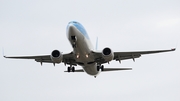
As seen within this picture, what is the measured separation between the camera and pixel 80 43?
30.4 metres

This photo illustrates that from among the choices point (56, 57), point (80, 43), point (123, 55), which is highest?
point (80, 43)

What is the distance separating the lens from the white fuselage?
97.5ft

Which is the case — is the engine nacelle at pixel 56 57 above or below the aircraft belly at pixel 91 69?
above

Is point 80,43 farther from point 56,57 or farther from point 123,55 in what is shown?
point 123,55

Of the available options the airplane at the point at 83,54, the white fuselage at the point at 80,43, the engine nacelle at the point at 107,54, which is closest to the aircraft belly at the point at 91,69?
the airplane at the point at 83,54

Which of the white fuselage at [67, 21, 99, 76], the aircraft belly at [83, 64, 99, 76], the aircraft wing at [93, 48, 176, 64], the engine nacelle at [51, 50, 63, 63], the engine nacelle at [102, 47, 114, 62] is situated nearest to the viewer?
the white fuselage at [67, 21, 99, 76]

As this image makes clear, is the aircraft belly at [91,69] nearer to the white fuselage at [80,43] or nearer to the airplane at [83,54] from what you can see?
the airplane at [83,54]

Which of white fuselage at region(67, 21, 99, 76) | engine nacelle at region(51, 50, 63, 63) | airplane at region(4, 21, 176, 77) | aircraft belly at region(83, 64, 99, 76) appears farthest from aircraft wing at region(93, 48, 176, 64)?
engine nacelle at region(51, 50, 63, 63)

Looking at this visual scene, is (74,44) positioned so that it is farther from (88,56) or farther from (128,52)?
(128,52)

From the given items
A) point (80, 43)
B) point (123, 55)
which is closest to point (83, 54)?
point (80, 43)

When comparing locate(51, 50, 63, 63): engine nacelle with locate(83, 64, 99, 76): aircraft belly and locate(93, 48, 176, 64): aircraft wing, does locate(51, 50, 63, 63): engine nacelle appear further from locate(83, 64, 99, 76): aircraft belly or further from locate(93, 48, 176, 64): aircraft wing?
locate(83, 64, 99, 76): aircraft belly

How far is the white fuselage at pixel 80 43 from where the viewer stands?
29703 millimetres

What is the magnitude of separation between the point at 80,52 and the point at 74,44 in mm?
1146

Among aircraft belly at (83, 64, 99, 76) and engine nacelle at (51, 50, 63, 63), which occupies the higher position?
engine nacelle at (51, 50, 63, 63)
